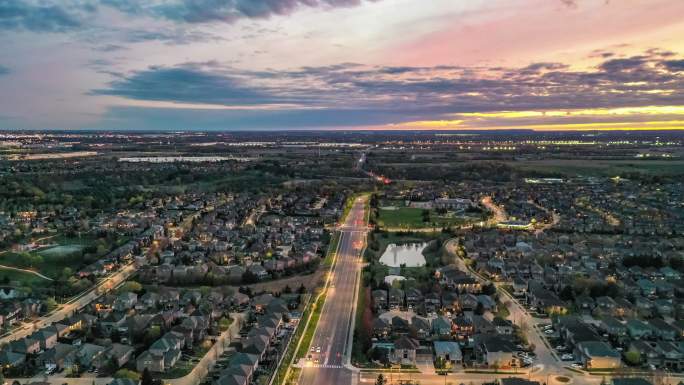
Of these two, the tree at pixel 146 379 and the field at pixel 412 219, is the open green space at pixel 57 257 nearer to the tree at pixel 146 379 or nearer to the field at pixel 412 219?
the tree at pixel 146 379

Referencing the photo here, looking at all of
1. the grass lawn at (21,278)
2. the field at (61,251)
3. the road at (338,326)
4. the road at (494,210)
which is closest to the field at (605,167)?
the road at (494,210)

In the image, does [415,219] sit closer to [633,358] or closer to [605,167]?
[633,358]

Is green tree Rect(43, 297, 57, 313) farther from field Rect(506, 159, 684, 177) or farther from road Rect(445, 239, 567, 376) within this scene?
field Rect(506, 159, 684, 177)

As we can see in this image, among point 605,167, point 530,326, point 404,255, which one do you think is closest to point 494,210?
point 404,255

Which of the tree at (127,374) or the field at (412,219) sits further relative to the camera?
the field at (412,219)

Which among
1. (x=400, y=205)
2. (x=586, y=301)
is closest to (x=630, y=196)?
(x=400, y=205)

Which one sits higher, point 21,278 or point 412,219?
point 21,278
